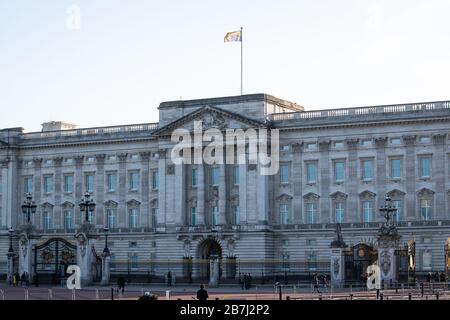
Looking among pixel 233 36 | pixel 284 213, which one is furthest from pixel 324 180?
pixel 233 36

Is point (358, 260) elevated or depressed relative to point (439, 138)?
depressed

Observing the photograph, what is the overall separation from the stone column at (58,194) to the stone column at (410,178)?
42.2 metres

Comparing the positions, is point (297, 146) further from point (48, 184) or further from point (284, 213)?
point (48, 184)

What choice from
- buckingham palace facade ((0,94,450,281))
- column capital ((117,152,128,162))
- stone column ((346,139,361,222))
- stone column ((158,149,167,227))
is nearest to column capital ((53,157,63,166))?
buckingham palace facade ((0,94,450,281))

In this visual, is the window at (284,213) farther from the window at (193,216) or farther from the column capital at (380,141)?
the column capital at (380,141)

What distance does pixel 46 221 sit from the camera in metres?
Answer: 122

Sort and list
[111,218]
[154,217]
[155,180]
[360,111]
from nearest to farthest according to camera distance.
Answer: [360,111] → [154,217] → [155,180] → [111,218]

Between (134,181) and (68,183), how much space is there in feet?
31.0

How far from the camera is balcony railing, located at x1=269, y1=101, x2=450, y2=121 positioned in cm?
9950

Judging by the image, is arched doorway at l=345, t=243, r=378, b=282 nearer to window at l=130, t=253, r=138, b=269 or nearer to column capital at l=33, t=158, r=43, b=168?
window at l=130, t=253, r=138, b=269

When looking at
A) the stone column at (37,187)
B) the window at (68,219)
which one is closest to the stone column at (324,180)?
the window at (68,219)

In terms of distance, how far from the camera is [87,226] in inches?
3479
